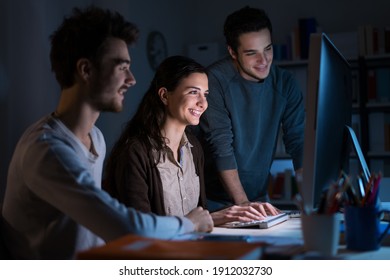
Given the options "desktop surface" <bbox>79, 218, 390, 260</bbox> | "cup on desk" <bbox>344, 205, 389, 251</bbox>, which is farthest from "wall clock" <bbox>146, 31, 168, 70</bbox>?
"cup on desk" <bbox>344, 205, 389, 251</bbox>

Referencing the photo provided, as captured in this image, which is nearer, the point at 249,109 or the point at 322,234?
the point at 322,234

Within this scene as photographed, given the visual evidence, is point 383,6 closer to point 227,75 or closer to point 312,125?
point 227,75

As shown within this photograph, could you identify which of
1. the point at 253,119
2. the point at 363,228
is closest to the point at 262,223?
the point at 363,228

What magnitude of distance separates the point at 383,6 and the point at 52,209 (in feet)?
11.9

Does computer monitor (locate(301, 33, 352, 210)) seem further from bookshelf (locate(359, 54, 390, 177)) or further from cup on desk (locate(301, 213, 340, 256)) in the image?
bookshelf (locate(359, 54, 390, 177))

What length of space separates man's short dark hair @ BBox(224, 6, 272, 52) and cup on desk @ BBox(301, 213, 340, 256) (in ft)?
3.69

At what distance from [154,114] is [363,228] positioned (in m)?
0.85

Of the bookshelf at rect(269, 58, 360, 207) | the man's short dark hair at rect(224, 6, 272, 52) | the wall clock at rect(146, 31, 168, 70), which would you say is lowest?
the bookshelf at rect(269, 58, 360, 207)

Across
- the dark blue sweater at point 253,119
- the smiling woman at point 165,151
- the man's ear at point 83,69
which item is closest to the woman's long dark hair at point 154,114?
the smiling woman at point 165,151

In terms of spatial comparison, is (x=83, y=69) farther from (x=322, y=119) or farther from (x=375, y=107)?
(x=375, y=107)

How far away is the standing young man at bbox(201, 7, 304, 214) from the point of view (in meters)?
1.86

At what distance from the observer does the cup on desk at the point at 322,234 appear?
33.6 inches

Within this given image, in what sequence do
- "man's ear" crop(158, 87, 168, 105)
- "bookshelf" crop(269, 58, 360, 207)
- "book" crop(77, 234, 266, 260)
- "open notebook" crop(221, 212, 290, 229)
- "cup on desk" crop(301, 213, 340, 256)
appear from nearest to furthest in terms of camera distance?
"book" crop(77, 234, 266, 260) → "cup on desk" crop(301, 213, 340, 256) → "open notebook" crop(221, 212, 290, 229) → "man's ear" crop(158, 87, 168, 105) → "bookshelf" crop(269, 58, 360, 207)

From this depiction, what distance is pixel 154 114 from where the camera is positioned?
1627 millimetres
